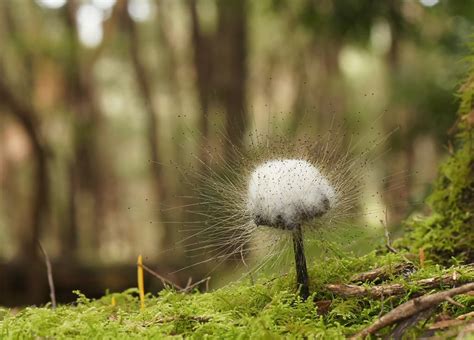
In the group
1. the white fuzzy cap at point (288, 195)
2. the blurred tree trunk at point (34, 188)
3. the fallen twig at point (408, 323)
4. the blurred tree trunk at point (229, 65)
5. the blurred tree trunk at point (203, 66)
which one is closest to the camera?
the fallen twig at point (408, 323)

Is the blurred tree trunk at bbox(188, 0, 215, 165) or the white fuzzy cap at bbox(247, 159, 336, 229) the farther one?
the blurred tree trunk at bbox(188, 0, 215, 165)

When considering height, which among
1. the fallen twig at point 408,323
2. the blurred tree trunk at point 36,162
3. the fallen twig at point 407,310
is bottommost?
the fallen twig at point 408,323

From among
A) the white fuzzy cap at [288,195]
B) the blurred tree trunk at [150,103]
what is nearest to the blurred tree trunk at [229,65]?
the white fuzzy cap at [288,195]

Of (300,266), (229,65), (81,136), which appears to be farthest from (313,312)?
(81,136)

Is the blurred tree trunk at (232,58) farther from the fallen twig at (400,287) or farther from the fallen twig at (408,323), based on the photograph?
the fallen twig at (408,323)

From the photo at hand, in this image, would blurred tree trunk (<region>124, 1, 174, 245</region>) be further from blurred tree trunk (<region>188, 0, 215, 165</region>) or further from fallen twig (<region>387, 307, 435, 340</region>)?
fallen twig (<region>387, 307, 435, 340</region>)

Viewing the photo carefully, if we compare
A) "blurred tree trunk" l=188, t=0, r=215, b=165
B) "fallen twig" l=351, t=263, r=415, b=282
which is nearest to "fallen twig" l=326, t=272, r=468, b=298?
"fallen twig" l=351, t=263, r=415, b=282
